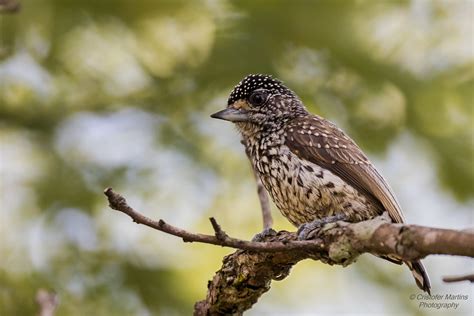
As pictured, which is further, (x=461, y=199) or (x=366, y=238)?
(x=461, y=199)

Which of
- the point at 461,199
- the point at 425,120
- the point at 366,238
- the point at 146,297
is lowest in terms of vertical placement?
the point at 366,238

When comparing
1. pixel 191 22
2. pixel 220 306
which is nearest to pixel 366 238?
pixel 220 306

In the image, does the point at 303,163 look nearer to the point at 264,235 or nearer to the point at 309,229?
the point at 264,235

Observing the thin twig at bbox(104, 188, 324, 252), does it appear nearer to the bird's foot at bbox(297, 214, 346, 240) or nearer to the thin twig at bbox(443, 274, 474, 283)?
the bird's foot at bbox(297, 214, 346, 240)

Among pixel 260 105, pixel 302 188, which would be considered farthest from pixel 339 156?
pixel 260 105

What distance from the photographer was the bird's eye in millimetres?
5453

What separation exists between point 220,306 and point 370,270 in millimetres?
2283

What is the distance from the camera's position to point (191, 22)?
674 cm

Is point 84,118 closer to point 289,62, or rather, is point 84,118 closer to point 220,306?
point 289,62

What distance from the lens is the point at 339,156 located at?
5.02 m

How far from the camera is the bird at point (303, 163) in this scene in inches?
184

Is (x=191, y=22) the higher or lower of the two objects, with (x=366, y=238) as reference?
higher

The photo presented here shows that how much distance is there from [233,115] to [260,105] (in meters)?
0.21

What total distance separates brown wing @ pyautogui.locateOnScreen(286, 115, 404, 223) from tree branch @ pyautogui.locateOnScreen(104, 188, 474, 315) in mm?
713
